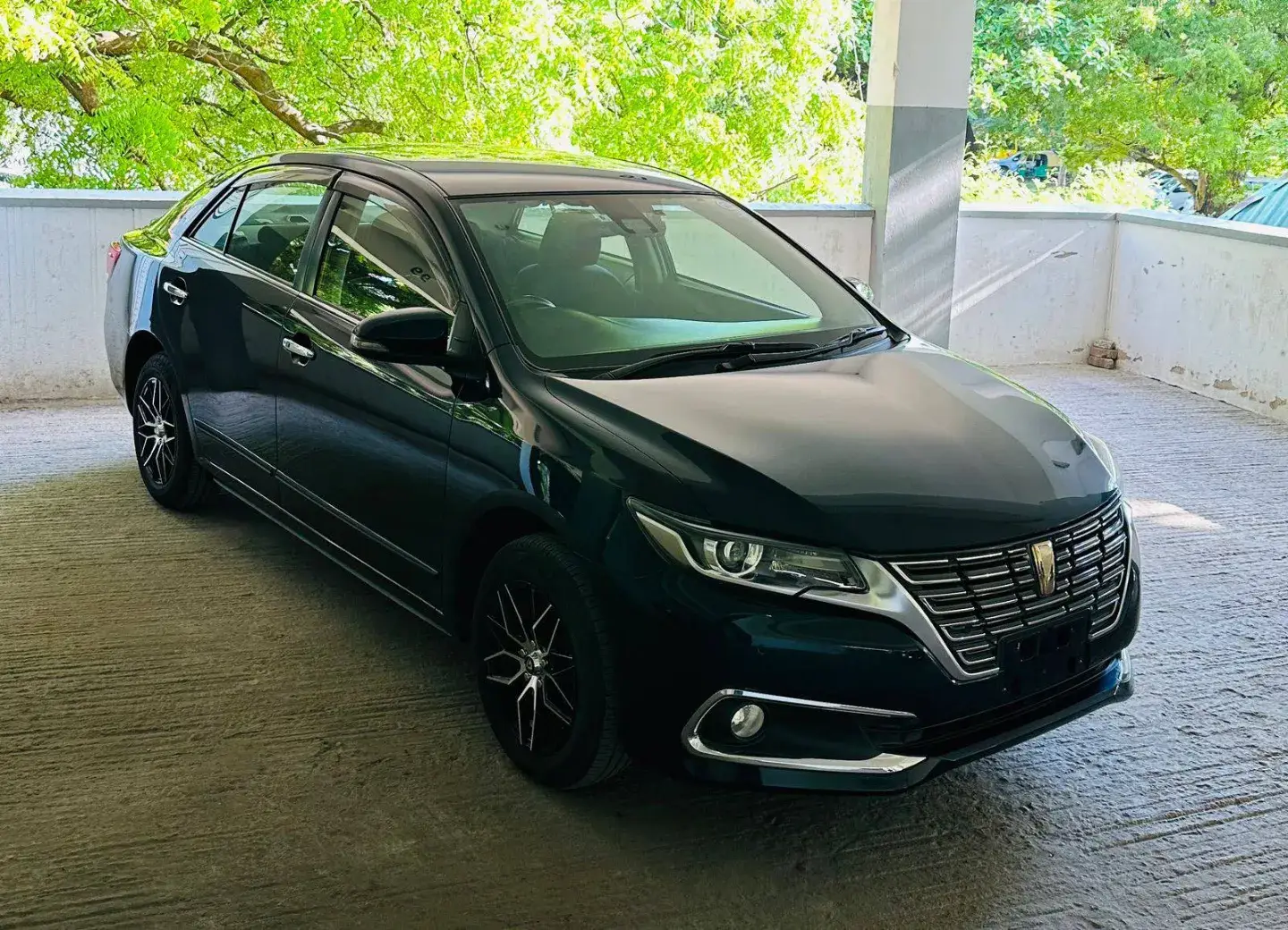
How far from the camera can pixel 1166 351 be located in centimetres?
938

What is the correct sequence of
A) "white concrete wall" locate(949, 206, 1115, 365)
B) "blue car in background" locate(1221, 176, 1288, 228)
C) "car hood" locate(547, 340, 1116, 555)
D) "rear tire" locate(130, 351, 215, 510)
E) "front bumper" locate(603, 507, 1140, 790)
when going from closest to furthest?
1. "front bumper" locate(603, 507, 1140, 790)
2. "car hood" locate(547, 340, 1116, 555)
3. "rear tire" locate(130, 351, 215, 510)
4. "white concrete wall" locate(949, 206, 1115, 365)
5. "blue car in background" locate(1221, 176, 1288, 228)

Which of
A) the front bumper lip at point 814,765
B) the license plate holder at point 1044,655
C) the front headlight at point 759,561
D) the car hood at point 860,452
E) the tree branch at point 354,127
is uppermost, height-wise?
the tree branch at point 354,127

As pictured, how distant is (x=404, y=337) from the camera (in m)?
3.70

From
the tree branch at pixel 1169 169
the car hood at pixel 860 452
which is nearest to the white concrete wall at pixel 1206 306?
the car hood at pixel 860 452

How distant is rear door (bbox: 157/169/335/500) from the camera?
4680 mm

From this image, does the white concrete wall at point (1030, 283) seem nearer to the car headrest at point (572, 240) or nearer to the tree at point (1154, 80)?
the car headrest at point (572, 240)

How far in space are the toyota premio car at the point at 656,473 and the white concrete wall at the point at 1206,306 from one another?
4.89 meters

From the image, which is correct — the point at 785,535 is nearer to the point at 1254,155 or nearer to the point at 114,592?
the point at 114,592

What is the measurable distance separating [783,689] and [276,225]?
2.86m

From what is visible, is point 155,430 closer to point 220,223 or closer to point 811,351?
point 220,223

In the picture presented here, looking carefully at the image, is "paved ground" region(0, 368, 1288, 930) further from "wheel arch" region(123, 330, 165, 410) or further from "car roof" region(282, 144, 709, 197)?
"car roof" region(282, 144, 709, 197)

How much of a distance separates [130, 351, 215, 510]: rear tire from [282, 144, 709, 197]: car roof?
1145 millimetres

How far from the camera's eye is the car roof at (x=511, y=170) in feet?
14.1

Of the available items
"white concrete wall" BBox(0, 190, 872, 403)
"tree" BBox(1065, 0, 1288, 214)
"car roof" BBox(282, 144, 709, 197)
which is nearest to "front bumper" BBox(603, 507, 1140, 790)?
"car roof" BBox(282, 144, 709, 197)
